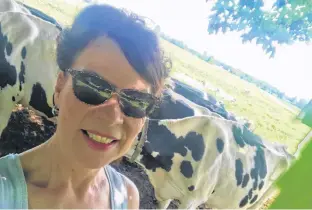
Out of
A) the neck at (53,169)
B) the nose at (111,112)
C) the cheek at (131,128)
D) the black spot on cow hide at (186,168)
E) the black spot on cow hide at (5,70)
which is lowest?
the black spot on cow hide at (186,168)

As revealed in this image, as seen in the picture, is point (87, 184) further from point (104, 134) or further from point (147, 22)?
point (147, 22)

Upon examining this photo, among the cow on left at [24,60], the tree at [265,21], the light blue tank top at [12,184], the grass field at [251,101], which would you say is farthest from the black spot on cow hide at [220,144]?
the light blue tank top at [12,184]

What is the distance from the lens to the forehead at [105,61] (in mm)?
354

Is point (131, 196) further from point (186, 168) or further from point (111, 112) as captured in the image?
point (186, 168)

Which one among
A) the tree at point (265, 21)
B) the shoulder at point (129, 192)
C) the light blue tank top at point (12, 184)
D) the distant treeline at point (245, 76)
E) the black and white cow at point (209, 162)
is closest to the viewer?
the light blue tank top at point (12, 184)

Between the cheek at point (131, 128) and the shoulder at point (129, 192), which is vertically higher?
the cheek at point (131, 128)

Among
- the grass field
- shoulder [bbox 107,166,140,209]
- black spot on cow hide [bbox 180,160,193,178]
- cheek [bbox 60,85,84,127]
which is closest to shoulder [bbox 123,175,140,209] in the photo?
shoulder [bbox 107,166,140,209]

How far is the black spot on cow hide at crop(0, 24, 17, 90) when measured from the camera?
0.81 metres

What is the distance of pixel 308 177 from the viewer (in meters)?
0.11

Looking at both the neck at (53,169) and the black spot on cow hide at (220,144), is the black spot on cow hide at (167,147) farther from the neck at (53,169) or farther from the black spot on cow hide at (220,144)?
the neck at (53,169)

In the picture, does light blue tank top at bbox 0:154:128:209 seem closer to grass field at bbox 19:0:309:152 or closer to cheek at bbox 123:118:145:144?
cheek at bbox 123:118:145:144

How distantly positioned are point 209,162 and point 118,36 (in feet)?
1.99

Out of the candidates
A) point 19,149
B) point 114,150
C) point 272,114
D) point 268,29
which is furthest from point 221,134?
point 114,150

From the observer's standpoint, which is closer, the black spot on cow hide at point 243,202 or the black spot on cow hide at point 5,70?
the black spot on cow hide at point 5,70
